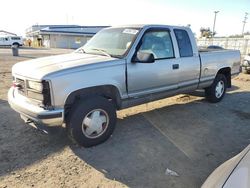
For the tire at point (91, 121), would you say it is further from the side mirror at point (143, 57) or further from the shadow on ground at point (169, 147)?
the side mirror at point (143, 57)

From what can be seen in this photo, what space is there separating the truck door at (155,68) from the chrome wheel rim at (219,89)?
2.00m

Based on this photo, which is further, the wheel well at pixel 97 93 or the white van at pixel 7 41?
the white van at pixel 7 41

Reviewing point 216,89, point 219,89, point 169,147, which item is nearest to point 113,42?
point 169,147

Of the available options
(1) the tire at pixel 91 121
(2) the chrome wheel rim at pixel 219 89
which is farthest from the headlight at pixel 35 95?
(2) the chrome wheel rim at pixel 219 89

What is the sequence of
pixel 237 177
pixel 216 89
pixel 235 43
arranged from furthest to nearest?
pixel 235 43, pixel 216 89, pixel 237 177

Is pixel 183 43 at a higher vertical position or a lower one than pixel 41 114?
higher

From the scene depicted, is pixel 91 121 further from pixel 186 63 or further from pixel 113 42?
pixel 186 63

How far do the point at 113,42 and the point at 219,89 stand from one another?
365cm

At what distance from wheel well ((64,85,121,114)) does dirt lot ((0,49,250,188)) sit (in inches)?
28.0

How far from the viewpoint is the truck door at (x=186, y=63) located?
5.66 m

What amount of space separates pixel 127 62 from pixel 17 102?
6.29 ft

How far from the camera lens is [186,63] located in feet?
18.9

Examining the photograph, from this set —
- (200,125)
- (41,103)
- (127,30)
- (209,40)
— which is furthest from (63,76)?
(209,40)

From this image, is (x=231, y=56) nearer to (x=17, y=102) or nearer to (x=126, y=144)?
(x=126, y=144)
